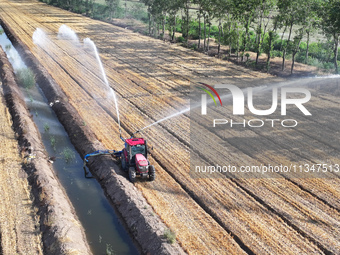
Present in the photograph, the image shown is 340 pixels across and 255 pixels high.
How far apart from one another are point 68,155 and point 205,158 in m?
7.52

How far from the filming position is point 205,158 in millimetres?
20859

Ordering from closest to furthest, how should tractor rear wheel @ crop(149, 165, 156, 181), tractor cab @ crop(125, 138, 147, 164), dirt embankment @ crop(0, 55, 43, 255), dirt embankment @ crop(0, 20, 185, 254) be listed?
dirt embankment @ crop(0, 55, 43, 255), dirt embankment @ crop(0, 20, 185, 254), tractor rear wheel @ crop(149, 165, 156, 181), tractor cab @ crop(125, 138, 147, 164)

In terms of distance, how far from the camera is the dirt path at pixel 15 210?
13.8 meters

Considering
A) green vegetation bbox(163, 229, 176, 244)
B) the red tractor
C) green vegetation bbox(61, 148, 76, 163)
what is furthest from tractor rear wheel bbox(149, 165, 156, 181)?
green vegetation bbox(61, 148, 76, 163)

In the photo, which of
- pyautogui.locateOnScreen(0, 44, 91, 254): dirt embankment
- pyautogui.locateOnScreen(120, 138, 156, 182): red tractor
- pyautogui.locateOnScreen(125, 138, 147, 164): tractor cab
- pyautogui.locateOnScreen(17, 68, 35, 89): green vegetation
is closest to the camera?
pyautogui.locateOnScreen(0, 44, 91, 254): dirt embankment

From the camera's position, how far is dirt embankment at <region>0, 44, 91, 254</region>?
1406 cm

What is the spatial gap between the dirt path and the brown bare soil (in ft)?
15.6

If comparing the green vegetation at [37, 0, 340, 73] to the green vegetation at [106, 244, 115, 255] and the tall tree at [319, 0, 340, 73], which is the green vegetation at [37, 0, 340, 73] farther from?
the green vegetation at [106, 244, 115, 255]

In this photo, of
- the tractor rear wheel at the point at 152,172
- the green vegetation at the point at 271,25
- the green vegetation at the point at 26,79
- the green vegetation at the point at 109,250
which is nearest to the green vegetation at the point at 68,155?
the tractor rear wheel at the point at 152,172

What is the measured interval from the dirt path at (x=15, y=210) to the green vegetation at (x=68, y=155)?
2485 mm

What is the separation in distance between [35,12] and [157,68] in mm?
44672

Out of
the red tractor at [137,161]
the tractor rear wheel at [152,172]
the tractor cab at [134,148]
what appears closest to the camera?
the red tractor at [137,161]

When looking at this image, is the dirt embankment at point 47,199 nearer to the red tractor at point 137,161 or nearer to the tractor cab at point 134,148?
the red tractor at point 137,161

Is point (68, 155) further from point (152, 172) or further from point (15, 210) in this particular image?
point (15, 210)
